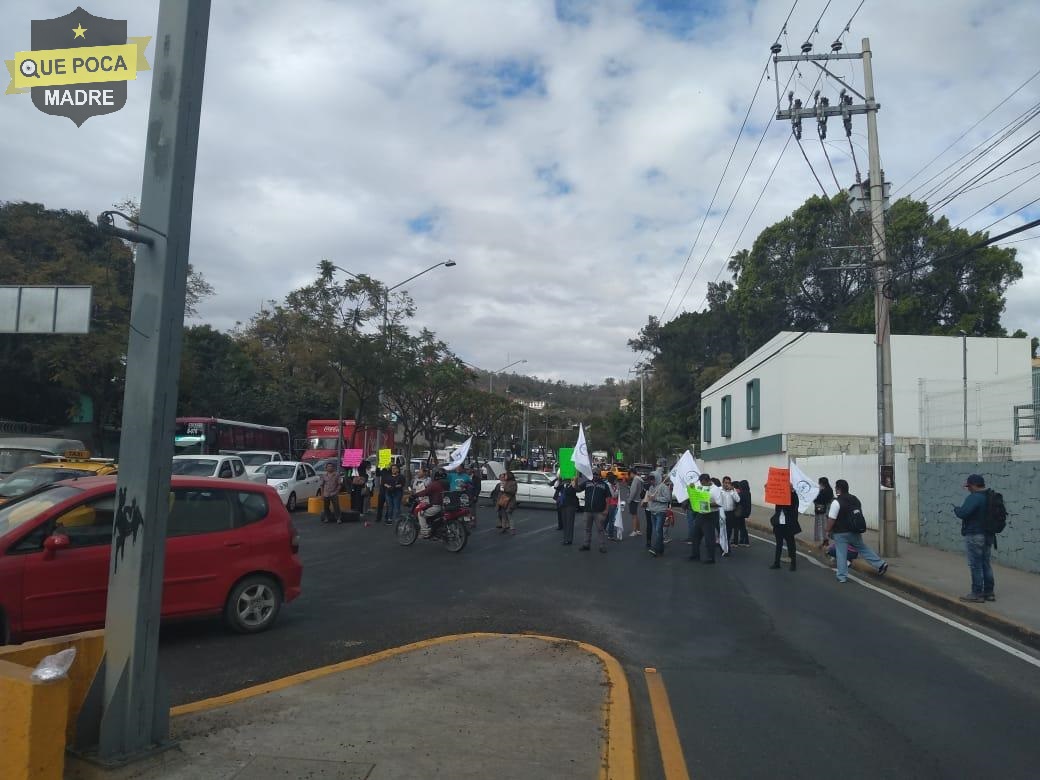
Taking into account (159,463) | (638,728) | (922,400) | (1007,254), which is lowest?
(638,728)

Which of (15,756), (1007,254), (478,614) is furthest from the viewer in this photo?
(1007,254)

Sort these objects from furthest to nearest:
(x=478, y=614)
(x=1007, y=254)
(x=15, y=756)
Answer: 1. (x=1007, y=254)
2. (x=478, y=614)
3. (x=15, y=756)

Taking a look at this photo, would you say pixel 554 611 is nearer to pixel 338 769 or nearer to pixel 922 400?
pixel 338 769

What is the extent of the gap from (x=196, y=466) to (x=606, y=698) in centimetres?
1783

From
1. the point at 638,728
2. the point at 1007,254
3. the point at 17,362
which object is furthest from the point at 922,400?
the point at 1007,254

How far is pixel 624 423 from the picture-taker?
242 ft

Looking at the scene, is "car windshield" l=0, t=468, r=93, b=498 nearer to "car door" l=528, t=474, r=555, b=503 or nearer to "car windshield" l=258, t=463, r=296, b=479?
"car windshield" l=258, t=463, r=296, b=479

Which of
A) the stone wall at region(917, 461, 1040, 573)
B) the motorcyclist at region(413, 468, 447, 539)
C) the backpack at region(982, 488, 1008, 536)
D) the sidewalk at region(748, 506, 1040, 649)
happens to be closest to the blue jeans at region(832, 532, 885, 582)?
the sidewalk at region(748, 506, 1040, 649)

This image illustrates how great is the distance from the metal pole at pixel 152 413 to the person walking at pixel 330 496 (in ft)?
57.5

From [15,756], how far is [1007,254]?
55.0m

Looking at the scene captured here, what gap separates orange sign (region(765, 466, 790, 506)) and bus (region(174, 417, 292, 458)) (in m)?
22.9

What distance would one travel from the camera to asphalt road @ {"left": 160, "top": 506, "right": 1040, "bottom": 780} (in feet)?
18.5

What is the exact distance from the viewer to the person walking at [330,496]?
22266mm

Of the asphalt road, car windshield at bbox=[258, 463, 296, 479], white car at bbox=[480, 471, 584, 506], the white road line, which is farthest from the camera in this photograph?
white car at bbox=[480, 471, 584, 506]
